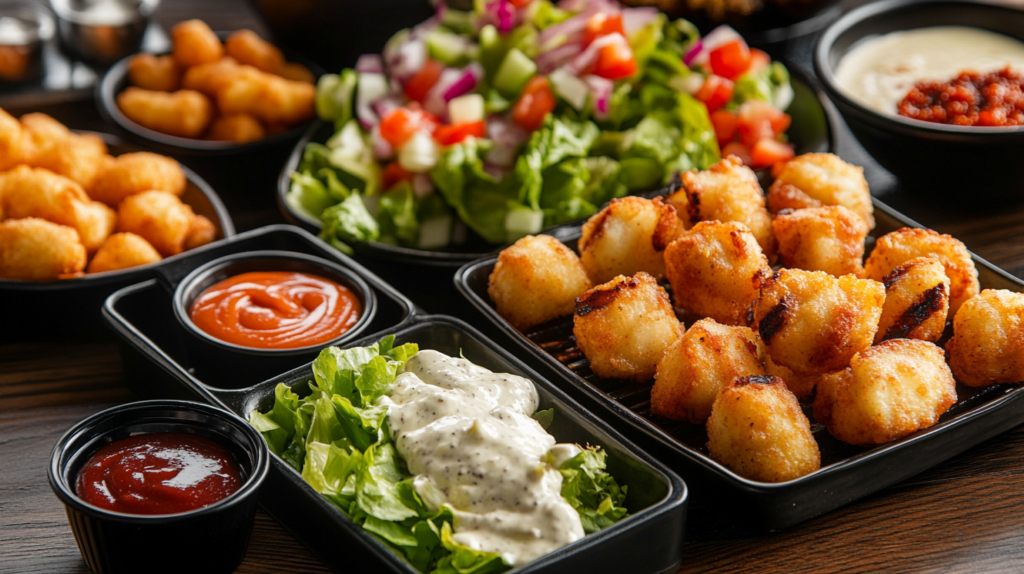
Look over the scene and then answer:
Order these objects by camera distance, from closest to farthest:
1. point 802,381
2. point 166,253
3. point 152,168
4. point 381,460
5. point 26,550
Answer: point 381,460, point 26,550, point 802,381, point 166,253, point 152,168

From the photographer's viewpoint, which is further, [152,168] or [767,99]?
[767,99]

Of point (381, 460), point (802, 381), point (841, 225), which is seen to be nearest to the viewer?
point (381, 460)

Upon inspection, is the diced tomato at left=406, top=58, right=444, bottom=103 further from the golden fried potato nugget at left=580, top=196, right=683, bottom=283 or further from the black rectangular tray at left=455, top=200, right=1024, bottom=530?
the black rectangular tray at left=455, top=200, right=1024, bottom=530

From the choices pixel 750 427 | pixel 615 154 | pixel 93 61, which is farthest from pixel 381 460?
pixel 93 61

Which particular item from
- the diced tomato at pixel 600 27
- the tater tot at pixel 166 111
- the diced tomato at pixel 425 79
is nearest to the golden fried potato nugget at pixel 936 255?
the diced tomato at pixel 600 27

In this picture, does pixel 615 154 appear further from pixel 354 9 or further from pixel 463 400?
pixel 463 400

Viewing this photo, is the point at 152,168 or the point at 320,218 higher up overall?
the point at 152,168

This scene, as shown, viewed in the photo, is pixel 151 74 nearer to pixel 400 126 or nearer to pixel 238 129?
pixel 238 129

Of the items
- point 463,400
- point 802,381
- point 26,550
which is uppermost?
point 463,400
